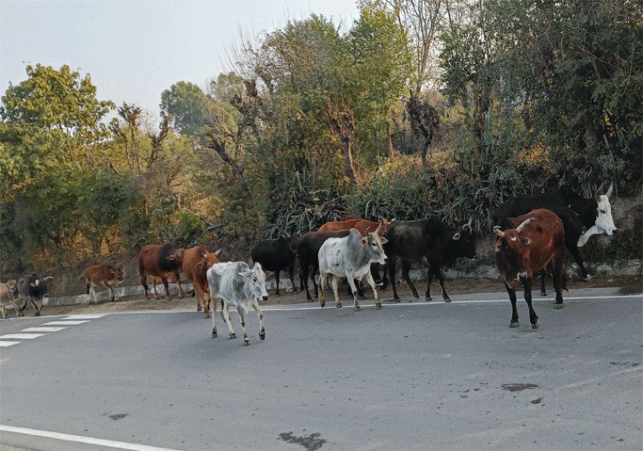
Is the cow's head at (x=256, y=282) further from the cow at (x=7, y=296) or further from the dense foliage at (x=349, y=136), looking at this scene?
the cow at (x=7, y=296)

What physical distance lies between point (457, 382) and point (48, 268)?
89.0 feet

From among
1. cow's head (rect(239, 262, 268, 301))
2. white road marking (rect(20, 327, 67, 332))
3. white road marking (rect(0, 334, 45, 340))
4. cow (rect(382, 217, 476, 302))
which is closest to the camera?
cow's head (rect(239, 262, 268, 301))

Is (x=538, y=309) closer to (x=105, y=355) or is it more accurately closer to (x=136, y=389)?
(x=136, y=389)

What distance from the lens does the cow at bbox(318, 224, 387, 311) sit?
12.1 metres

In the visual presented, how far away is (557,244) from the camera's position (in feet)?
31.5

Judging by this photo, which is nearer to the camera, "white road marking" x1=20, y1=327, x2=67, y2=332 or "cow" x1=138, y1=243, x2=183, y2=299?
"white road marking" x1=20, y1=327, x2=67, y2=332

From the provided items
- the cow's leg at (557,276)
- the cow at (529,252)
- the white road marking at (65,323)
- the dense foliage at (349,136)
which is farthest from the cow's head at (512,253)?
the white road marking at (65,323)

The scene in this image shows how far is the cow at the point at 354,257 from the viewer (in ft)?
39.8

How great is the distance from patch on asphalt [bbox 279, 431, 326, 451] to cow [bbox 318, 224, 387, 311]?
599 cm

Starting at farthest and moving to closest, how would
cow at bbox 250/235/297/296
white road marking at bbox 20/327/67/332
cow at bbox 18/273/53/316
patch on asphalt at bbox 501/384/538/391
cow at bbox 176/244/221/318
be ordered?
cow at bbox 18/273/53/316 → cow at bbox 250/235/297/296 → white road marking at bbox 20/327/67/332 → cow at bbox 176/244/221/318 → patch on asphalt at bbox 501/384/538/391

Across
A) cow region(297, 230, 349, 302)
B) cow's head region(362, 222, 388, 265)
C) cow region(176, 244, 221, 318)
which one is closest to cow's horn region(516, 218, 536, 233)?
cow's head region(362, 222, 388, 265)

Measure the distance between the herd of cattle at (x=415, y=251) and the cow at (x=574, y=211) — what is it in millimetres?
18

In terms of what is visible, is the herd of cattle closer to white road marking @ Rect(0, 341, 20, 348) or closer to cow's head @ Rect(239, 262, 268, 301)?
cow's head @ Rect(239, 262, 268, 301)

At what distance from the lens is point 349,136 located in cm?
1908
